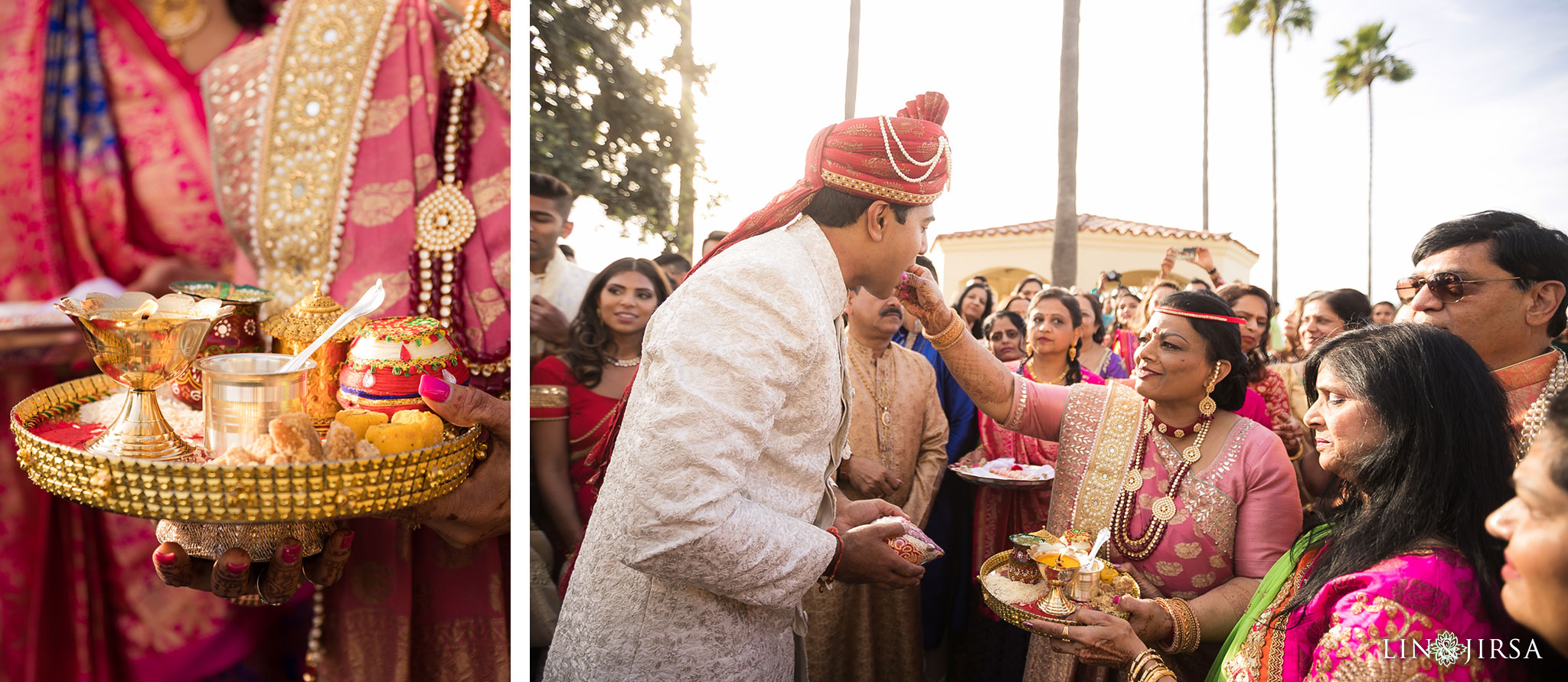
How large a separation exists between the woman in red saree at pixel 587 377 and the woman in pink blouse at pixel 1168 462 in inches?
31.3

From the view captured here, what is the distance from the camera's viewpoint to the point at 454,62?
4.10 feet

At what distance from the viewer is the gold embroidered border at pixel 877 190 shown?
3.96ft

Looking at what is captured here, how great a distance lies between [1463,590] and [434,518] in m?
1.39

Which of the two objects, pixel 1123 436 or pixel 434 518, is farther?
pixel 1123 436

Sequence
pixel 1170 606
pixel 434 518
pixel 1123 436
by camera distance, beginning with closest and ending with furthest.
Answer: pixel 434 518 < pixel 1170 606 < pixel 1123 436

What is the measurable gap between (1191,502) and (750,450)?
3.89 feet

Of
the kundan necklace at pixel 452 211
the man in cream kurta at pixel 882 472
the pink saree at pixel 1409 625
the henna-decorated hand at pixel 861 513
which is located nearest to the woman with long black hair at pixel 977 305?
the man in cream kurta at pixel 882 472

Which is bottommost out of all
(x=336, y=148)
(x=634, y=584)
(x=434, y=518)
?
(x=634, y=584)

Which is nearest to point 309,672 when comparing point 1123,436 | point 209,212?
point 209,212

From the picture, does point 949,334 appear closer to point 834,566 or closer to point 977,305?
point 834,566

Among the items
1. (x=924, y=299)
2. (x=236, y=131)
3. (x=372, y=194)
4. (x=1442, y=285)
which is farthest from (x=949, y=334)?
(x=236, y=131)

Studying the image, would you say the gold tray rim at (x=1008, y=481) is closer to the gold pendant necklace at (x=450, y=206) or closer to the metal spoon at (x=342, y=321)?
the gold pendant necklace at (x=450, y=206)

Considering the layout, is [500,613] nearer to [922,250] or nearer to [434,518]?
[434,518]

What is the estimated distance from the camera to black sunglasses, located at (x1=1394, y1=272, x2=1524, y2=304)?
41.4 inches
